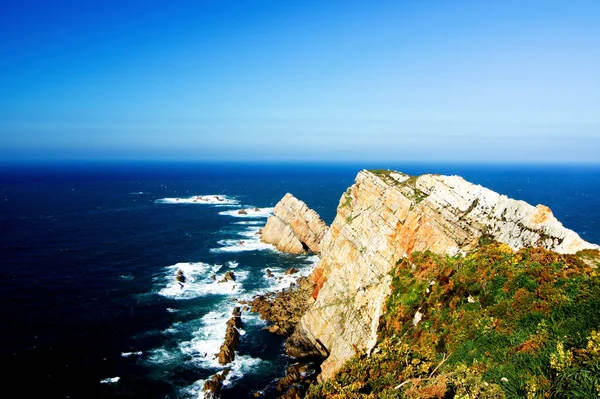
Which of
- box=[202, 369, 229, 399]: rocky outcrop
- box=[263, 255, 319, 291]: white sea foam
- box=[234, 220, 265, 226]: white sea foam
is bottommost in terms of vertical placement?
box=[202, 369, 229, 399]: rocky outcrop

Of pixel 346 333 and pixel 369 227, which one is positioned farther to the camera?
pixel 369 227

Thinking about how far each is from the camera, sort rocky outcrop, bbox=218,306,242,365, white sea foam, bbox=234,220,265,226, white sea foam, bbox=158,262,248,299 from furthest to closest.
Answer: white sea foam, bbox=234,220,265,226, white sea foam, bbox=158,262,248,299, rocky outcrop, bbox=218,306,242,365

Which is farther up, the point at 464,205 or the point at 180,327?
the point at 464,205

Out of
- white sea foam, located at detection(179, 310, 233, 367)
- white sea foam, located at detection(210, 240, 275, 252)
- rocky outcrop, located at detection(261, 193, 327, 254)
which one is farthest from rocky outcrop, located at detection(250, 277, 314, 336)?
white sea foam, located at detection(210, 240, 275, 252)

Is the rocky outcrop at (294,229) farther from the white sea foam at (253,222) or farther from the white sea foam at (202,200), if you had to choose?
the white sea foam at (202,200)

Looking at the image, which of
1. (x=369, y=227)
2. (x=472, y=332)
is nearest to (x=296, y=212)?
(x=369, y=227)

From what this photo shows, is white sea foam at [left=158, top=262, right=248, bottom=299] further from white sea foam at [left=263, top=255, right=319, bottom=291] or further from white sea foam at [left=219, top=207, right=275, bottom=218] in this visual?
white sea foam at [left=219, top=207, right=275, bottom=218]

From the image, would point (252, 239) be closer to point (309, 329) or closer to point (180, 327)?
point (180, 327)
